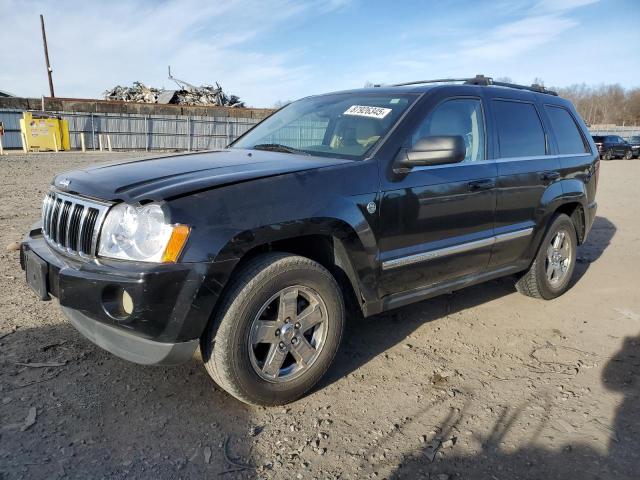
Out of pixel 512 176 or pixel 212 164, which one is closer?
pixel 212 164

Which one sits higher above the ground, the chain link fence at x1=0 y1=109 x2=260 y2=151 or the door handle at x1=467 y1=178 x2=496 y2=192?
the door handle at x1=467 y1=178 x2=496 y2=192

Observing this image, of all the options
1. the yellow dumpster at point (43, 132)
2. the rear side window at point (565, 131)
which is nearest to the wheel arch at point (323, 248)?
the rear side window at point (565, 131)

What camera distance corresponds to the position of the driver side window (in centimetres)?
343

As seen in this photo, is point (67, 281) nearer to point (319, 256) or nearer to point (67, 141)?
point (319, 256)

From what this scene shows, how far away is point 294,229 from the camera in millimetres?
2617

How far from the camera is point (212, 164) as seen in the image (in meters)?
2.97

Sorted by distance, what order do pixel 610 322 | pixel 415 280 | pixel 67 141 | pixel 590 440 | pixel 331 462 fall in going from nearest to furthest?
pixel 331 462 < pixel 590 440 < pixel 415 280 < pixel 610 322 < pixel 67 141

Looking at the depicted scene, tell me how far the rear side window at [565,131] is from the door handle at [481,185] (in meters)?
1.29

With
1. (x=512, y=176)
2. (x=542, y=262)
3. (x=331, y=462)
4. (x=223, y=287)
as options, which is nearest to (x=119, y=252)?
(x=223, y=287)

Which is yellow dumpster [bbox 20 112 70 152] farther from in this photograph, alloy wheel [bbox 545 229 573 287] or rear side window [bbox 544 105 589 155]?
alloy wheel [bbox 545 229 573 287]

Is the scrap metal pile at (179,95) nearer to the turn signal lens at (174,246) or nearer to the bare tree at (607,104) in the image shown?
the turn signal lens at (174,246)

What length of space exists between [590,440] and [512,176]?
6.57 feet

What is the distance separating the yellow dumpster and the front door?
23.2 metres

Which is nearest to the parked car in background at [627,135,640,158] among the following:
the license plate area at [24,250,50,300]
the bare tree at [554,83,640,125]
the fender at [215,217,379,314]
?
the fender at [215,217,379,314]
